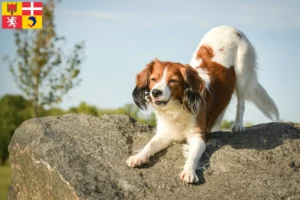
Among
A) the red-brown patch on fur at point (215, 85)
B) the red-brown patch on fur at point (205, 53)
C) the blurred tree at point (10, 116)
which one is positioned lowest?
the blurred tree at point (10, 116)

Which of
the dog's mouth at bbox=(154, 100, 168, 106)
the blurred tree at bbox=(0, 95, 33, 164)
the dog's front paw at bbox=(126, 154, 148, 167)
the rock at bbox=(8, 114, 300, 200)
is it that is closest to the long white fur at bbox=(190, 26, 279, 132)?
the rock at bbox=(8, 114, 300, 200)

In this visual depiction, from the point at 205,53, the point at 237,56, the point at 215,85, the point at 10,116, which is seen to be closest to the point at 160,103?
the point at 215,85

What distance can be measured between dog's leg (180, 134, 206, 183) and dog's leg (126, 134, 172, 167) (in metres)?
0.28

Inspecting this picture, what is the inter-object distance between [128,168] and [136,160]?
121mm

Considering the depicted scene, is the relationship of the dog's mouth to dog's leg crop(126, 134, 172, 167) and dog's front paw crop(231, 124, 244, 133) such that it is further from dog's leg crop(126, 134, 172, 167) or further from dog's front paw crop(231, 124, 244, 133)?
dog's front paw crop(231, 124, 244, 133)

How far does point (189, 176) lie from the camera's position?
17.7 feet

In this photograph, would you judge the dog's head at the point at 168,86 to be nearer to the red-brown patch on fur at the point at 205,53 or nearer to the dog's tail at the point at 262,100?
the red-brown patch on fur at the point at 205,53

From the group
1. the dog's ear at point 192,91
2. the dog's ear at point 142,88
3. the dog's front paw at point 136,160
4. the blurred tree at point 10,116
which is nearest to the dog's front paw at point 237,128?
the dog's ear at point 192,91

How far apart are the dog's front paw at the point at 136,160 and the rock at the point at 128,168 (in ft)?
0.17

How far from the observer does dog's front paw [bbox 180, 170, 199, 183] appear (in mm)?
5367

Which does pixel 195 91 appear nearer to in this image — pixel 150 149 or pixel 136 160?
pixel 150 149

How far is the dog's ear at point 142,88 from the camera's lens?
5.84 meters

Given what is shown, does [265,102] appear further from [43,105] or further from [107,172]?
[43,105]

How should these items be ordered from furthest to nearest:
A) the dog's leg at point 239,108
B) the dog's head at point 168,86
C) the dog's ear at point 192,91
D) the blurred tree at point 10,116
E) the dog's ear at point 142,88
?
the blurred tree at point 10,116
the dog's leg at point 239,108
the dog's ear at point 142,88
the dog's ear at point 192,91
the dog's head at point 168,86
